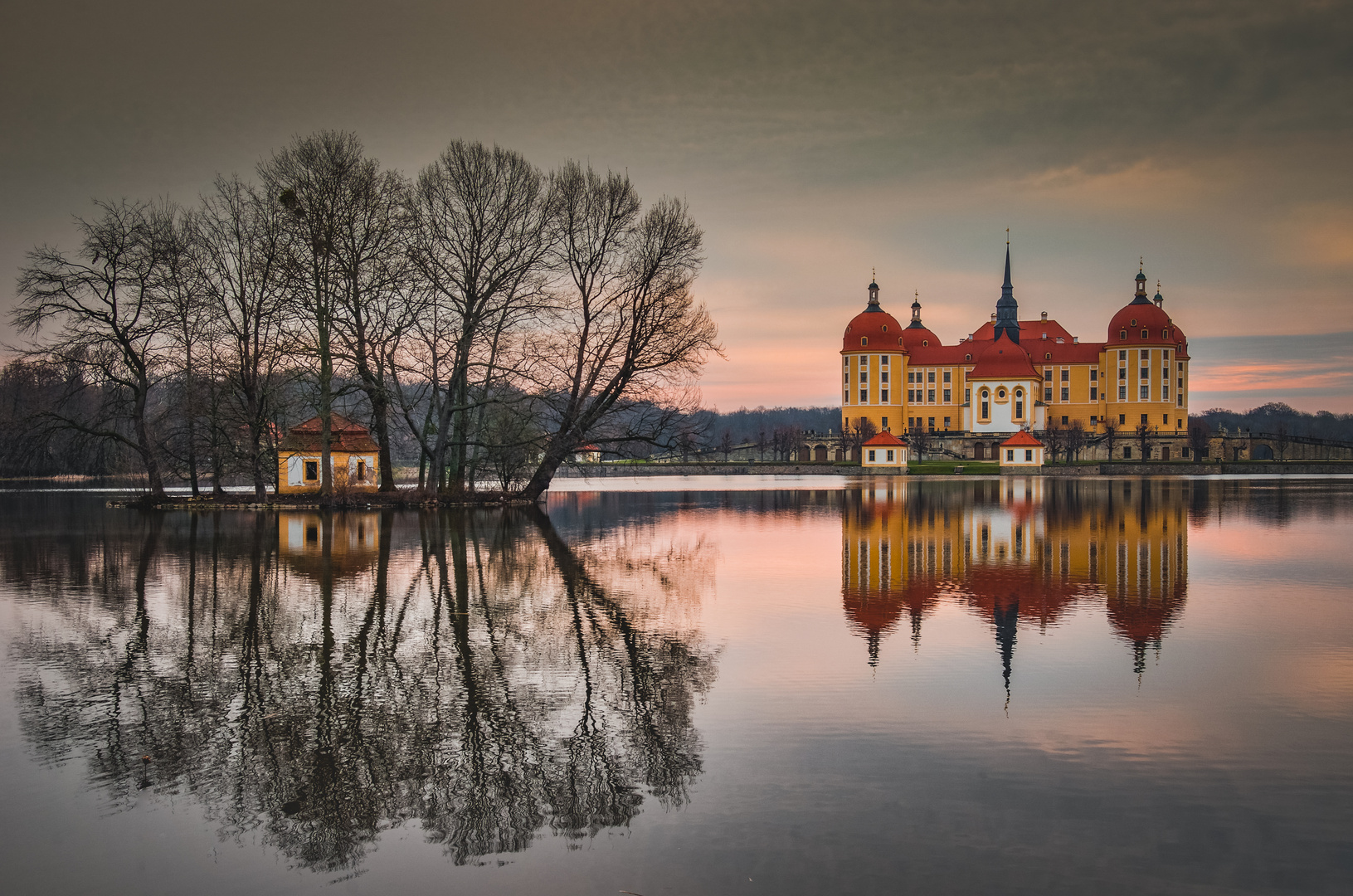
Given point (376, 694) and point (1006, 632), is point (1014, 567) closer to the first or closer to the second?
point (1006, 632)

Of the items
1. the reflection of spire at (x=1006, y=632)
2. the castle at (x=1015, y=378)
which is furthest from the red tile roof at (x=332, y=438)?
the castle at (x=1015, y=378)

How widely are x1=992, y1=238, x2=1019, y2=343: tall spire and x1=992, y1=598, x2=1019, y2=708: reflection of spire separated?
11460 centimetres

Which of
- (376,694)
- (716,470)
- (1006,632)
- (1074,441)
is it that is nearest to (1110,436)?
(1074,441)

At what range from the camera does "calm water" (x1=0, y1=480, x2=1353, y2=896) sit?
4.89m

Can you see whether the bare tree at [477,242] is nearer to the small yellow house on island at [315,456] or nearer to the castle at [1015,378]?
the small yellow house on island at [315,456]

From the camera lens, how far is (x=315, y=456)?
43.2 meters

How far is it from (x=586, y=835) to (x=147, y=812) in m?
2.58

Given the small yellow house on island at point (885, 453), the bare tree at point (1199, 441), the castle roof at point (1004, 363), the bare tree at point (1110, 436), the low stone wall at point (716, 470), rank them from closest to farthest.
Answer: the low stone wall at point (716, 470)
the small yellow house on island at point (885, 453)
the bare tree at point (1110, 436)
the bare tree at point (1199, 441)
the castle roof at point (1004, 363)

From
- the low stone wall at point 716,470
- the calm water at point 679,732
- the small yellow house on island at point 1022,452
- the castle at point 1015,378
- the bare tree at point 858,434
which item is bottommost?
the calm water at point 679,732

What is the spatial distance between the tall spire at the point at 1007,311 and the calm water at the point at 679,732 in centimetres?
11004

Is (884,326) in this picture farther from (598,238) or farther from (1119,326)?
(598,238)

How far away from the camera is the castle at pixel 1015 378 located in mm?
110750

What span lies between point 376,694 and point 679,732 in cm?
272

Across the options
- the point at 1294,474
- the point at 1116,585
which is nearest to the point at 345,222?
the point at 1116,585
